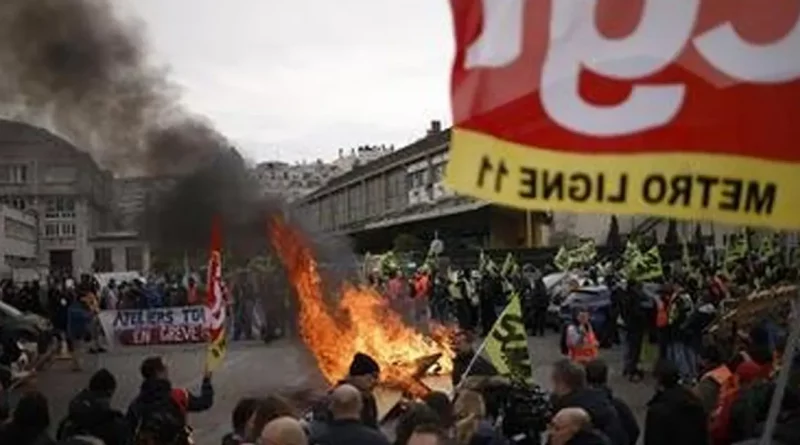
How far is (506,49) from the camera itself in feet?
12.7

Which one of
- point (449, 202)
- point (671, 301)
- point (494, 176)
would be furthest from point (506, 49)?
point (449, 202)

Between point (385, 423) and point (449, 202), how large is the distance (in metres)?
42.5

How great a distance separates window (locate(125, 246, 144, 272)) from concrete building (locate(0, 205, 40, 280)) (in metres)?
3.97

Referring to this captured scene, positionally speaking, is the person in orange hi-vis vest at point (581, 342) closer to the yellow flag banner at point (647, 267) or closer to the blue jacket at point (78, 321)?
the yellow flag banner at point (647, 267)

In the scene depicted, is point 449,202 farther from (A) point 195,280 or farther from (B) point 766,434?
(B) point 766,434

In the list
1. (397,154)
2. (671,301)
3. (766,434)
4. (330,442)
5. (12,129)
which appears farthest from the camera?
(397,154)

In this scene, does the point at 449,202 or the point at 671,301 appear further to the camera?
the point at 449,202

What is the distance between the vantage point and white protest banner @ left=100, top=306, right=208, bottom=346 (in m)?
30.2

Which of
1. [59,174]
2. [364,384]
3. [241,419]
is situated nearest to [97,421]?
[241,419]

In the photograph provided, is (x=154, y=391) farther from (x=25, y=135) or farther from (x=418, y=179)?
(x=418, y=179)

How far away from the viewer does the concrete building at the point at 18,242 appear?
2147 inches

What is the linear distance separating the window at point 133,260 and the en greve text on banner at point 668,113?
5223 cm

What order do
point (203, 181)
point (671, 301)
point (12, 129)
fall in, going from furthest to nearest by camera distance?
1. point (203, 181)
2. point (12, 129)
3. point (671, 301)

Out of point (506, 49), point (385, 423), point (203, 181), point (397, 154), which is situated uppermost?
point (397, 154)
